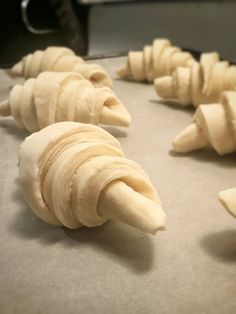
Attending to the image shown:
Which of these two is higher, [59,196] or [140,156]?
[59,196]

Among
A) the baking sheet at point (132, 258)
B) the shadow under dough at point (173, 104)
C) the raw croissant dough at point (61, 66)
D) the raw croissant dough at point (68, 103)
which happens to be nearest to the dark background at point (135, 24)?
the raw croissant dough at point (61, 66)

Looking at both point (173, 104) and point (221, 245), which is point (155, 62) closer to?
point (173, 104)

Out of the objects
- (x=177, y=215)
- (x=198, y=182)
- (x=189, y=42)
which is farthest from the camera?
(x=189, y=42)

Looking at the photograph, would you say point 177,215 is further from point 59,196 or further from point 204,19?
point 204,19

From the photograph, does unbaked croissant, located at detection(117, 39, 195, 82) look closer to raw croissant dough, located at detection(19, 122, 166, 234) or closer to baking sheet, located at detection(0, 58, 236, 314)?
baking sheet, located at detection(0, 58, 236, 314)

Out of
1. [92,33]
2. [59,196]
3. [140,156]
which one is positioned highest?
[59,196]

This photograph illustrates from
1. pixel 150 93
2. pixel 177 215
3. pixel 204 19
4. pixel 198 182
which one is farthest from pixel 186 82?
pixel 204 19
